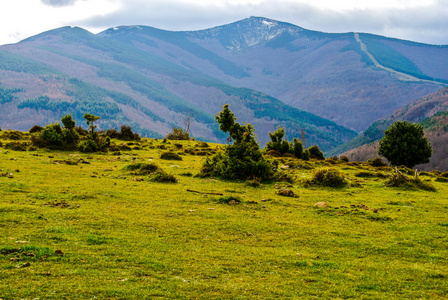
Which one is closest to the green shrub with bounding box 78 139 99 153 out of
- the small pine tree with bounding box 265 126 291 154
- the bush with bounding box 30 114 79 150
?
the bush with bounding box 30 114 79 150

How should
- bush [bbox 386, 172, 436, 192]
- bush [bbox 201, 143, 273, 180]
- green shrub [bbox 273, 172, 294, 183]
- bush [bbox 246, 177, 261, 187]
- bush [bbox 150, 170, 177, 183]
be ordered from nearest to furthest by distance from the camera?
bush [bbox 150, 170, 177, 183] → bush [bbox 246, 177, 261, 187] → bush [bbox 386, 172, 436, 192] → bush [bbox 201, 143, 273, 180] → green shrub [bbox 273, 172, 294, 183]

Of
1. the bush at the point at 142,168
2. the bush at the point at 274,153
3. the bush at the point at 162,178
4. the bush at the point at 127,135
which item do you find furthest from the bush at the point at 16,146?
the bush at the point at 274,153

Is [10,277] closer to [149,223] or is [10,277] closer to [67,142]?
[149,223]

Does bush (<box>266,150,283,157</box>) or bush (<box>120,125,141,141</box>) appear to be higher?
bush (<box>120,125,141,141</box>)

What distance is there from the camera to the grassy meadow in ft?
Result: 31.4

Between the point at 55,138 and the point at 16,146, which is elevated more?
the point at 55,138

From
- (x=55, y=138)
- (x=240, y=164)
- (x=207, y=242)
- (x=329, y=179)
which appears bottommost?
(x=207, y=242)

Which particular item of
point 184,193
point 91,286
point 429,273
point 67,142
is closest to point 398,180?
point 184,193

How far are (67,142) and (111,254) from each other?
33204 mm

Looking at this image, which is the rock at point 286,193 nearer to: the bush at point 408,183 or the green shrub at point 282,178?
the green shrub at point 282,178

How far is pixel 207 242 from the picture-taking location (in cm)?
1358

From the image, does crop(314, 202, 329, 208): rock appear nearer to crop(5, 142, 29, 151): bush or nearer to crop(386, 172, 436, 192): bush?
crop(386, 172, 436, 192): bush

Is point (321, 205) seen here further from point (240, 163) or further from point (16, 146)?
point (16, 146)

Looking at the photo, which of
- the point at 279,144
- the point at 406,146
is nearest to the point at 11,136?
the point at 279,144
